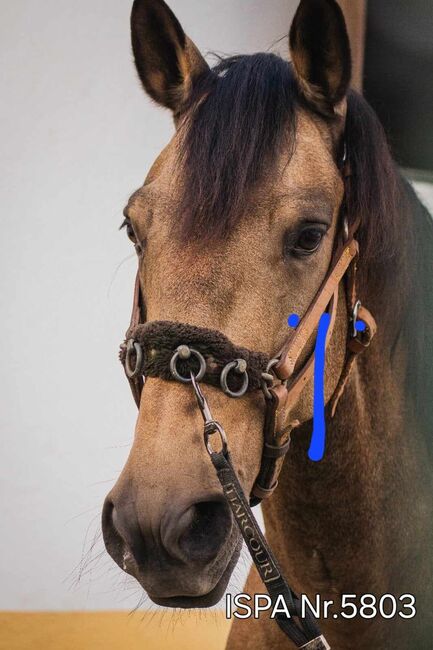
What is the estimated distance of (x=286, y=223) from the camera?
140cm

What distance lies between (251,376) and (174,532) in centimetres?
29

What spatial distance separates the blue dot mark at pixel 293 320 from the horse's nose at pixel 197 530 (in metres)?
0.35

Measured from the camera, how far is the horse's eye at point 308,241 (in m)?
1.43

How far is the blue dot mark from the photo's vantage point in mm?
1406

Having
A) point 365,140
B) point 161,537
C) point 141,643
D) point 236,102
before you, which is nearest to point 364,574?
point 161,537

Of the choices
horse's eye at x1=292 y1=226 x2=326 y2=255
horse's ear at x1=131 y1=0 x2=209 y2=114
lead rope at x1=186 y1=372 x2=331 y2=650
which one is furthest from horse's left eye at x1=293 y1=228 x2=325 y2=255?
horse's ear at x1=131 y1=0 x2=209 y2=114

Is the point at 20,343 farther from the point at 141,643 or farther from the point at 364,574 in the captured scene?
the point at 364,574

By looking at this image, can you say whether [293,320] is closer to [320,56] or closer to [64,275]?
[320,56]

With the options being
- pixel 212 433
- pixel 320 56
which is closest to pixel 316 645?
pixel 212 433

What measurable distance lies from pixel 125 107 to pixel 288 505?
215cm

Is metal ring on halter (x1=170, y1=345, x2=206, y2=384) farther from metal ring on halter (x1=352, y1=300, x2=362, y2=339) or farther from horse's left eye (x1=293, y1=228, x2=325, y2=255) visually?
metal ring on halter (x1=352, y1=300, x2=362, y2=339)

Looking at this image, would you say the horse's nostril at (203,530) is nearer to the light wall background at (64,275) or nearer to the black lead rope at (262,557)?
the black lead rope at (262,557)

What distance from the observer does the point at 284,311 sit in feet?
4.59

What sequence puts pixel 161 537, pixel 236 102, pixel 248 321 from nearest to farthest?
pixel 161 537, pixel 248 321, pixel 236 102
